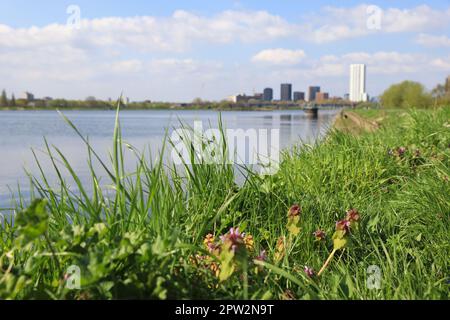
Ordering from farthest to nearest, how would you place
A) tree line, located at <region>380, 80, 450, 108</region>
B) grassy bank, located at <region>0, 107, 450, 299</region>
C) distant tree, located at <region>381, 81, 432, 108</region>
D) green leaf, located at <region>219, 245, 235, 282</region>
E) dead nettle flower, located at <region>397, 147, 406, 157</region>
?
distant tree, located at <region>381, 81, 432, 108</region> < tree line, located at <region>380, 80, 450, 108</region> < dead nettle flower, located at <region>397, 147, 406, 157</region> < green leaf, located at <region>219, 245, 235, 282</region> < grassy bank, located at <region>0, 107, 450, 299</region>

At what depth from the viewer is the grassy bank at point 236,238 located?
136 cm

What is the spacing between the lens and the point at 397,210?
3.08 metres

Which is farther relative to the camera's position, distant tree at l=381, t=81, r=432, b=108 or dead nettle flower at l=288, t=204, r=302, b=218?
distant tree at l=381, t=81, r=432, b=108

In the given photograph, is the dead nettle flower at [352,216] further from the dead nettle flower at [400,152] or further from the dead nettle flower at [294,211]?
the dead nettle flower at [400,152]

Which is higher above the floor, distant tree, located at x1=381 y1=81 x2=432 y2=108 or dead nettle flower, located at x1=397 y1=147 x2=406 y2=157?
distant tree, located at x1=381 y1=81 x2=432 y2=108

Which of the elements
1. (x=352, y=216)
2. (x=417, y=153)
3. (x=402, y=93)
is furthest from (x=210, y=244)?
(x=402, y=93)

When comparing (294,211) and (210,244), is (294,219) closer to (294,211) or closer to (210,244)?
(294,211)

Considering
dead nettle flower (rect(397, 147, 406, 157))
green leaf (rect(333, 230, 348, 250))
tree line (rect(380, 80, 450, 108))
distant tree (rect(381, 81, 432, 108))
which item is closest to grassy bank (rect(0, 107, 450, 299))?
green leaf (rect(333, 230, 348, 250))

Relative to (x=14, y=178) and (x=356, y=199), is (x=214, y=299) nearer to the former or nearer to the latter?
(x=356, y=199)

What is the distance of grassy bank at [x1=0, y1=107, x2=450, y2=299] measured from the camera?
1355 mm

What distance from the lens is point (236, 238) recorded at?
1.48 meters

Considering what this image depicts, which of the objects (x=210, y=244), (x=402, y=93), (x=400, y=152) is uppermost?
(x=402, y=93)

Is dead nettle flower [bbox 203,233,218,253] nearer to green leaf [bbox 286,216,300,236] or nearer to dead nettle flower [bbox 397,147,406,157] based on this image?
green leaf [bbox 286,216,300,236]
